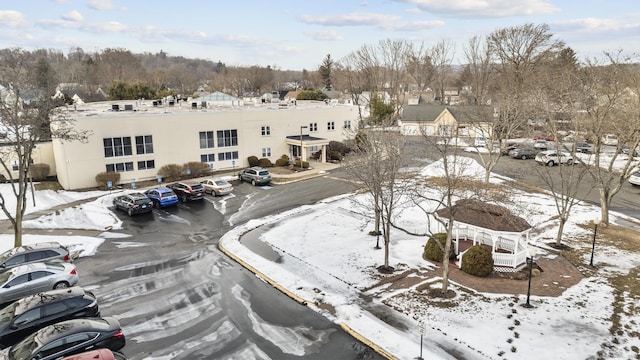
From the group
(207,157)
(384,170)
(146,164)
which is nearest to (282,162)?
(207,157)

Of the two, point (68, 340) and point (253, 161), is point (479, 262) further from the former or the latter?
point (253, 161)

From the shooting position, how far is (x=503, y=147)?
35.2 m

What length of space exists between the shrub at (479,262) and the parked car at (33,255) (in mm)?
18138

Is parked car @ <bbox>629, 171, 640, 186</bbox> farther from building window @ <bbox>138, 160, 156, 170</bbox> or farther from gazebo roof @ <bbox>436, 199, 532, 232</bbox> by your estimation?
building window @ <bbox>138, 160, 156, 170</bbox>

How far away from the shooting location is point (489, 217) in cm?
1962

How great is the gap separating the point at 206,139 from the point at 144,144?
5.72 meters

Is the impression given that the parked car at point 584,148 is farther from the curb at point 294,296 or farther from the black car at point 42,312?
the black car at point 42,312

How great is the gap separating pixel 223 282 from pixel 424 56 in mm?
91272

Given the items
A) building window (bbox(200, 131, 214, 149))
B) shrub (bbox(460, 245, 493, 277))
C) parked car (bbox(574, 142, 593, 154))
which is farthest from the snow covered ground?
parked car (bbox(574, 142, 593, 154))

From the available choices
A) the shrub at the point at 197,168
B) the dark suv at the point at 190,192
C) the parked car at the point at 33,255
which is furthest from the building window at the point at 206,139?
the parked car at the point at 33,255

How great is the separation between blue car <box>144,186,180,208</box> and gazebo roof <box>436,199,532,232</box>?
19.4 m

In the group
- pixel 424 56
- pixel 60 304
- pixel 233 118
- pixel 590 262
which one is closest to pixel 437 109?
pixel 424 56

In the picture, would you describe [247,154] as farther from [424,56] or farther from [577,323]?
[424,56]

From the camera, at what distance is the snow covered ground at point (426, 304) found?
1362cm
